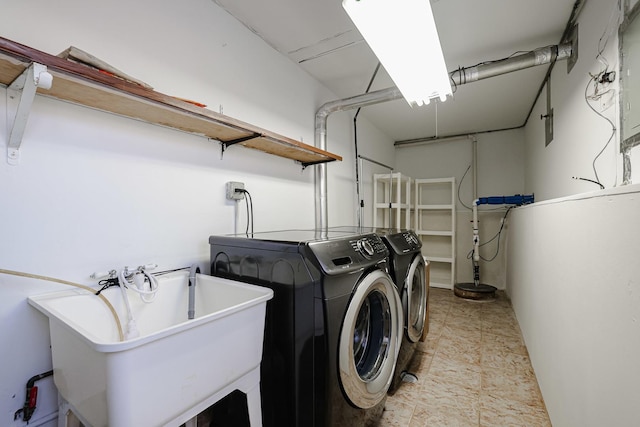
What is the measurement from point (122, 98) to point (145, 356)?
923 mm

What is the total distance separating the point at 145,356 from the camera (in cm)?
69

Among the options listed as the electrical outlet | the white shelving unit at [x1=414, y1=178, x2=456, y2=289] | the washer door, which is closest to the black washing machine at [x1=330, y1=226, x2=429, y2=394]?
the washer door

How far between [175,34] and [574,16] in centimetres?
240

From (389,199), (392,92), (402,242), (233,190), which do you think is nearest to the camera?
(233,190)

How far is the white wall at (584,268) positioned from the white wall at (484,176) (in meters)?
1.77

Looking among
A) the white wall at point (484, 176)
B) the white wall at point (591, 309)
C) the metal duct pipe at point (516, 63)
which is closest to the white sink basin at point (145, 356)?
the white wall at point (591, 309)

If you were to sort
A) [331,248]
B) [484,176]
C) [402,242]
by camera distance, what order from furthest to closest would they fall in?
[484,176], [402,242], [331,248]

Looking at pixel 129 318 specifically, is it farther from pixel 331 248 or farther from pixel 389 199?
pixel 389 199

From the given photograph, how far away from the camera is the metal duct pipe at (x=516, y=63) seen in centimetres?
186

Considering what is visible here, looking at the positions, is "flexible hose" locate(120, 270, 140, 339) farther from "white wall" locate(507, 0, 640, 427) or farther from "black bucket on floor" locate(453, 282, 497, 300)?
"black bucket on floor" locate(453, 282, 497, 300)

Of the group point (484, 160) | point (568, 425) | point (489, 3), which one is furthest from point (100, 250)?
point (484, 160)

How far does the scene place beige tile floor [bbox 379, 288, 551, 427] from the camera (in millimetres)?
1554

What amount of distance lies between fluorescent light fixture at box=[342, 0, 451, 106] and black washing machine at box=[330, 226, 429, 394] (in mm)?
946

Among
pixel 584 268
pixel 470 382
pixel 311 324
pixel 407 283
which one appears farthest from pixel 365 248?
pixel 470 382
